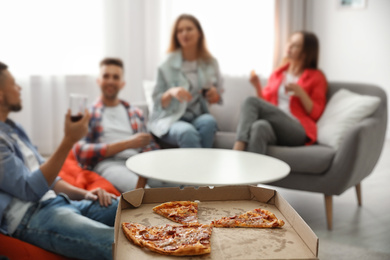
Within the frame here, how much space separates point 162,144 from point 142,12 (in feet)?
6.59

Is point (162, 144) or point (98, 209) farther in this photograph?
point (162, 144)

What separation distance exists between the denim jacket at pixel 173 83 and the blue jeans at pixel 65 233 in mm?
1425

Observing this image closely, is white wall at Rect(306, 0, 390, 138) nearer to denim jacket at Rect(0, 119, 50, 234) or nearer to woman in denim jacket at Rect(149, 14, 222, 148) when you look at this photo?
woman in denim jacket at Rect(149, 14, 222, 148)

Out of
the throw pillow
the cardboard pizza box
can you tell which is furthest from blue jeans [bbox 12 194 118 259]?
the throw pillow

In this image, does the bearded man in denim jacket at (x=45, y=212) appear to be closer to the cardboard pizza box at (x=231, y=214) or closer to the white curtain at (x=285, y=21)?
the cardboard pizza box at (x=231, y=214)

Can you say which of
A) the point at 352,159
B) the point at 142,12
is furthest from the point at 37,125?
the point at 352,159

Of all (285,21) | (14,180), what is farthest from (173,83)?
(285,21)

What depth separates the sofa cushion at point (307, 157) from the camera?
8.50 feet

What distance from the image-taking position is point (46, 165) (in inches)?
62.9

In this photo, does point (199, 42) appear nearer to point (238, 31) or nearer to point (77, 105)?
point (77, 105)

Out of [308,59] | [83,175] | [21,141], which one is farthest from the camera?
[308,59]

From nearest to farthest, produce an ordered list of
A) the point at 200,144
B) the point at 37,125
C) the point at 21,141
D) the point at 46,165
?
the point at 46,165
the point at 21,141
the point at 200,144
the point at 37,125

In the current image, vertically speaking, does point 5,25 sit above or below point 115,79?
above

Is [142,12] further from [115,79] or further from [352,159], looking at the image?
[352,159]
